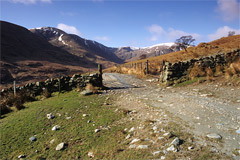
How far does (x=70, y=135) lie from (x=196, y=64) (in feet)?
33.0

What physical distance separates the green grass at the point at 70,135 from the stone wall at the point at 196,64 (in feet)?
20.6

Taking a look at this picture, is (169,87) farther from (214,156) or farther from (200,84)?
(214,156)

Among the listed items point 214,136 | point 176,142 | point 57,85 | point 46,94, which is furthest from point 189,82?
point 46,94

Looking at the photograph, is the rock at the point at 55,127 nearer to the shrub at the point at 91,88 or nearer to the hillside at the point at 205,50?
the shrub at the point at 91,88

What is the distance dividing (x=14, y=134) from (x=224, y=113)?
24.0 ft

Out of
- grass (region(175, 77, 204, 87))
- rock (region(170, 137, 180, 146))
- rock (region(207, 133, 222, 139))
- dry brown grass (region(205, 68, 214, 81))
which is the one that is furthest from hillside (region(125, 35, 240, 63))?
rock (region(170, 137, 180, 146))

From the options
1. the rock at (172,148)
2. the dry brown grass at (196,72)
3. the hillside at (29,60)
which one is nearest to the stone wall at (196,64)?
the dry brown grass at (196,72)

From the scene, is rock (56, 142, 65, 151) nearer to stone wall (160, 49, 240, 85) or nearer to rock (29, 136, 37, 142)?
rock (29, 136, 37, 142)

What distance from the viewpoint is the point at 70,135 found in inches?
184

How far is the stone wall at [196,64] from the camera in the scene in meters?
11.0

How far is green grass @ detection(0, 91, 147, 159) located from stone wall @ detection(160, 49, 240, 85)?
20.6 ft

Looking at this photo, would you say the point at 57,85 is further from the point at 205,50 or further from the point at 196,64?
the point at 205,50

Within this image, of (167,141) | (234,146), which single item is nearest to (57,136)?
(167,141)

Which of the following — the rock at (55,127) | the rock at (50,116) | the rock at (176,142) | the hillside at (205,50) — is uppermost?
the hillside at (205,50)
